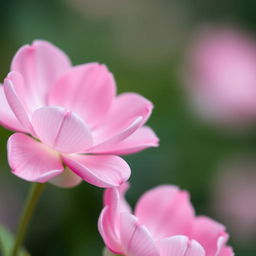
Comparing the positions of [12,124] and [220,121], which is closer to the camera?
[12,124]

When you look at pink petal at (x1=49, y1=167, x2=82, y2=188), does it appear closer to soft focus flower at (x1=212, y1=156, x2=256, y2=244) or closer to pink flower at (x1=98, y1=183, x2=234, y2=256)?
pink flower at (x1=98, y1=183, x2=234, y2=256)

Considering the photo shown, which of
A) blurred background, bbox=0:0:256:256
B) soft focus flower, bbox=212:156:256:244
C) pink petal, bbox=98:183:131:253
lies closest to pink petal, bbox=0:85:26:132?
pink petal, bbox=98:183:131:253

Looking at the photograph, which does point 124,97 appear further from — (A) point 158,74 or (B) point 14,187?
(A) point 158,74

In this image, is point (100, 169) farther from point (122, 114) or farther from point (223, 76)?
point (223, 76)

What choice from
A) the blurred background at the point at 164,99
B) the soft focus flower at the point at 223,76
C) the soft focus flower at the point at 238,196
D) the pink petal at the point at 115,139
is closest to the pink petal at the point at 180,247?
the pink petal at the point at 115,139

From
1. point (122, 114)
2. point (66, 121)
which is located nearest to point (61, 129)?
point (66, 121)

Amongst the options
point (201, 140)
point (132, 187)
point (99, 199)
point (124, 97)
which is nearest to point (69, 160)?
point (124, 97)

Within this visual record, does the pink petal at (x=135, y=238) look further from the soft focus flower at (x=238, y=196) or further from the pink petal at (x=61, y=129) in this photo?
the soft focus flower at (x=238, y=196)

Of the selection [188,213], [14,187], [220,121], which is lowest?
[14,187]
